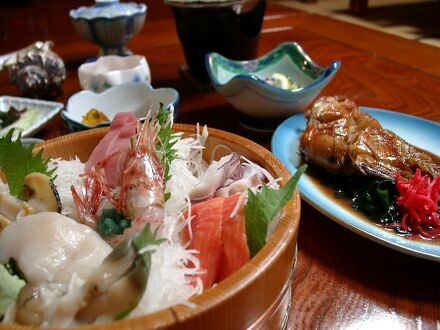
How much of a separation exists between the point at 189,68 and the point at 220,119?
44 centimetres

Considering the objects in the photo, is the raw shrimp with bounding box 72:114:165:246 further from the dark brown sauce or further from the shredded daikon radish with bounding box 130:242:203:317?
the dark brown sauce

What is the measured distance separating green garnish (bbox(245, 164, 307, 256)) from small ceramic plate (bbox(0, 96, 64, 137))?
98cm

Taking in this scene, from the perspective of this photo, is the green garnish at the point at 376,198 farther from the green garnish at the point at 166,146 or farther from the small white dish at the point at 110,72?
the small white dish at the point at 110,72

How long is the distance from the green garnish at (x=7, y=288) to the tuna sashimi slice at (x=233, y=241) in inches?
10.7

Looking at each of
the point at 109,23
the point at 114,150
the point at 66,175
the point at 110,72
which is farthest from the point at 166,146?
the point at 109,23

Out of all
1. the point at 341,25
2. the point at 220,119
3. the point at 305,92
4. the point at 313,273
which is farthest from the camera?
the point at 341,25

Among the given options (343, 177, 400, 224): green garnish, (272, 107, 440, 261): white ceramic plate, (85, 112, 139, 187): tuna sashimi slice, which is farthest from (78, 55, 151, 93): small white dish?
(343, 177, 400, 224): green garnish

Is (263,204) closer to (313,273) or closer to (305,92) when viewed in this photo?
(313,273)

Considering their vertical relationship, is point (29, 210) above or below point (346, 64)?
above

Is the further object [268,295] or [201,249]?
[201,249]

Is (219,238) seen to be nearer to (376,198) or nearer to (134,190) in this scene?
Answer: (134,190)

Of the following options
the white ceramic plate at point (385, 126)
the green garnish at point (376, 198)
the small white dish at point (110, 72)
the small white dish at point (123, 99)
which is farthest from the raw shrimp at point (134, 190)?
the small white dish at point (110, 72)

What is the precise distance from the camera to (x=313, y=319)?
0.72 meters

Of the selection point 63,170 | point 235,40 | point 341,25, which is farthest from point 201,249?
point 341,25
